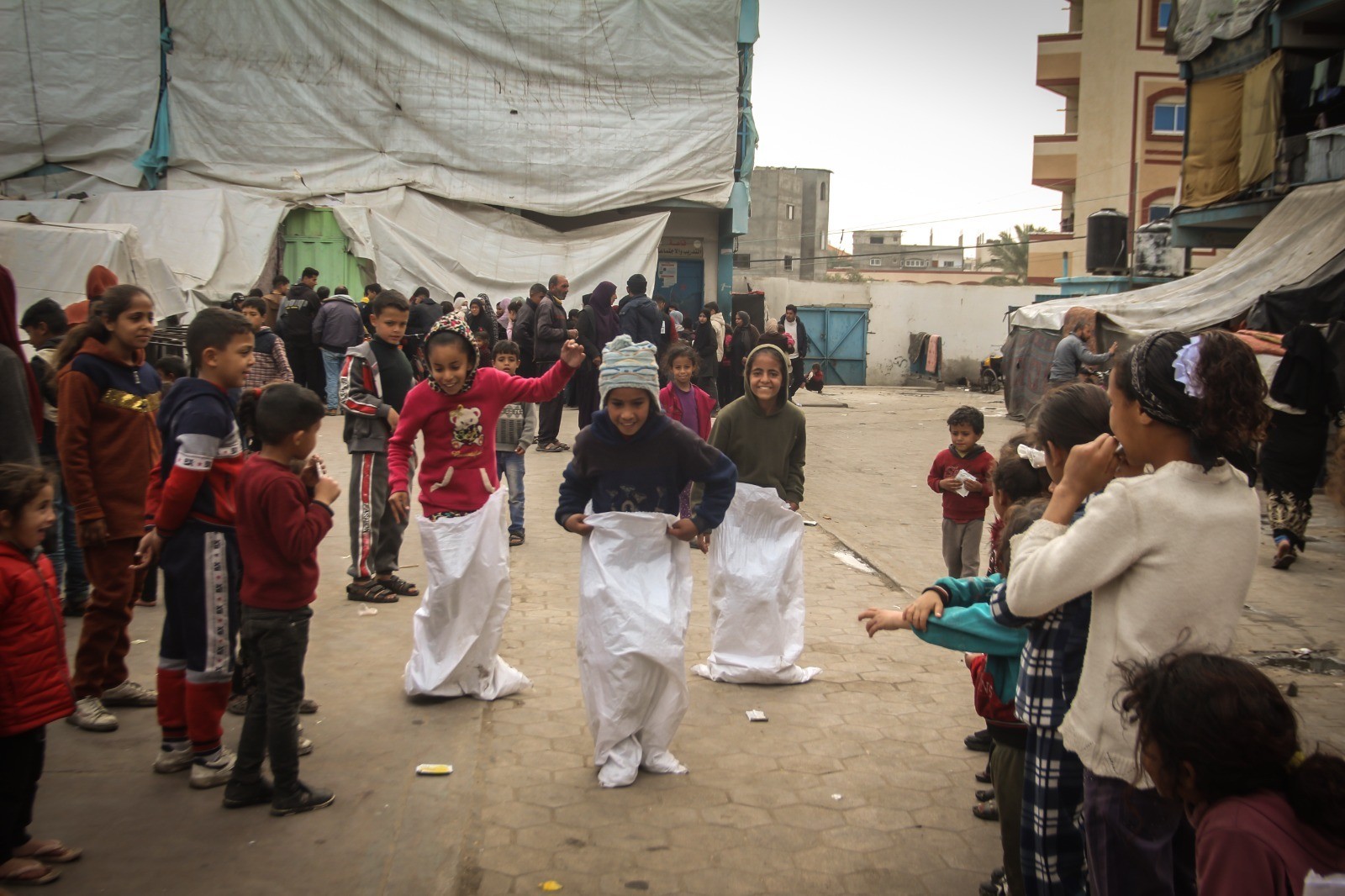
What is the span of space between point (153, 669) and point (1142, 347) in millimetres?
4766

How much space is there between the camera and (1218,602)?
2203 millimetres

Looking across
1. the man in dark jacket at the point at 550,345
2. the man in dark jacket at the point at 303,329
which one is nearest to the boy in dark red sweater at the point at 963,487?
the man in dark jacket at the point at 550,345

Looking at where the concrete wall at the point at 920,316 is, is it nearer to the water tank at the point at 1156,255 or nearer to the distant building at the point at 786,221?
the water tank at the point at 1156,255

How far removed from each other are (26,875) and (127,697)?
1537 mm

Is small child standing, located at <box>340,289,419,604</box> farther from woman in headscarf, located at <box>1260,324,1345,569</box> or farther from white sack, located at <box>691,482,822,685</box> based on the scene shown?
woman in headscarf, located at <box>1260,324,1345,569</box>

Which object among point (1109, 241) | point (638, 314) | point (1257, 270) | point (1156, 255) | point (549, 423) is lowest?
point (549, 423)

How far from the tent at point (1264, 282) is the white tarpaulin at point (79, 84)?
56.8 feet

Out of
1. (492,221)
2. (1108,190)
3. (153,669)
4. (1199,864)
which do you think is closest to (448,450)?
(153,669)

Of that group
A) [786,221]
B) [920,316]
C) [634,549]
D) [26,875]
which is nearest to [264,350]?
[634,549]

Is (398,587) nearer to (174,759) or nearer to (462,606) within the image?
(462,606)

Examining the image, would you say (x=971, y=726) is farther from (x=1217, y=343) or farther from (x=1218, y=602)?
(x=1217, y=343)

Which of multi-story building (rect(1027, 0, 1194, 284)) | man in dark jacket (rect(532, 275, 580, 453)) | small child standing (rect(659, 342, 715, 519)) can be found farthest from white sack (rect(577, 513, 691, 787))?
multi-story building (rect(1027, 0, 1194, 284))

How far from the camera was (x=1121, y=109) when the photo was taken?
3281cm

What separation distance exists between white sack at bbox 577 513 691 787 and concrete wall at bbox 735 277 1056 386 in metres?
28.6
